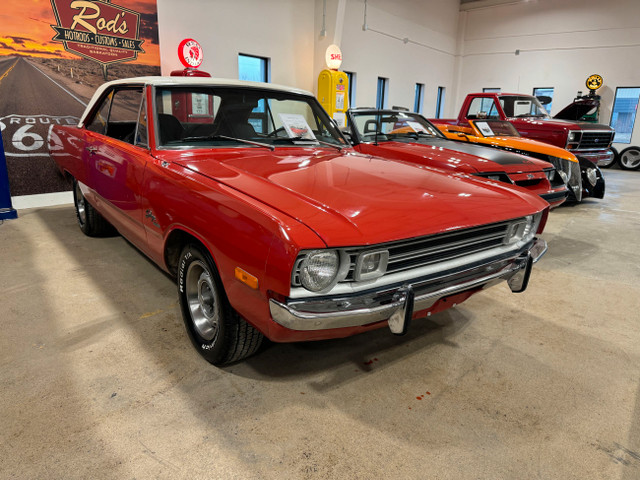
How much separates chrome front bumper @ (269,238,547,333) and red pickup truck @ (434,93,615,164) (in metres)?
5.61

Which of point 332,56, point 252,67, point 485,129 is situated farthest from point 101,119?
point 332,56

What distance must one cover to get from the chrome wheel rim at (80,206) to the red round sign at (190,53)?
3839 mm

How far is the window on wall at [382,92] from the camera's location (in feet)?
42.0

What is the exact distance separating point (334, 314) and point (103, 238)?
354 centimetres


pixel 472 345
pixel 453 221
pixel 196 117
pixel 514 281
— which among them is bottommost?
pixel 472 345

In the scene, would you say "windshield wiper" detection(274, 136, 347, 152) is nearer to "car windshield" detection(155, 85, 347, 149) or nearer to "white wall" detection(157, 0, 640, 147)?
"car windshield" detection(155, 85, 347, 149)

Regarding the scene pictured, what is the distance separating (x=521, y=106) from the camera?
855 centimetres

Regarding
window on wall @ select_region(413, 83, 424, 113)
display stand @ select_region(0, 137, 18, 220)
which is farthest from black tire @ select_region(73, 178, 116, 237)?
window on wall @ select_region(413, 83, 424, 113)

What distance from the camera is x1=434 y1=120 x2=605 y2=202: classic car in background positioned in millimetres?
5379

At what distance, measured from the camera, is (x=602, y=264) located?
13.2 feet

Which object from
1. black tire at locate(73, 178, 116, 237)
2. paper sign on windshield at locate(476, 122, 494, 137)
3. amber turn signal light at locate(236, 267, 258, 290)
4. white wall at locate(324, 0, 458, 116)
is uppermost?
white wall at locate(324, 0, 458, 116)

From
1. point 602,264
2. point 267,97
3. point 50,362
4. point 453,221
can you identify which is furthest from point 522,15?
point 50,362

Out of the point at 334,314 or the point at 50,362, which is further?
the point at 50,362

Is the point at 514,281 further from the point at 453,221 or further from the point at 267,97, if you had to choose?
the point at 267,97
